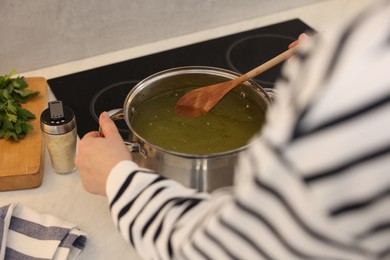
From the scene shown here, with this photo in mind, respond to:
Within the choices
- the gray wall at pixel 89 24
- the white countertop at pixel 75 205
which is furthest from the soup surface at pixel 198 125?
the gray wall at pixel 89 24

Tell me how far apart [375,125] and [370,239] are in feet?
0.32

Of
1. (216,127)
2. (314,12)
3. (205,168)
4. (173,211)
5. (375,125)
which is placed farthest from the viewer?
(314,12)

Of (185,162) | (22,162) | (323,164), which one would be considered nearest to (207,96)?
(185,162)

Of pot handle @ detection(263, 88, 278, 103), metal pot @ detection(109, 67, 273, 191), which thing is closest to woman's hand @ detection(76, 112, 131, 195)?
metal pot @ detection(109, 67, 273, 191)

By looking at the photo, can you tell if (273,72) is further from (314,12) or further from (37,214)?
(37,214)

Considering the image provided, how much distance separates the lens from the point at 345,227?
0.36 m

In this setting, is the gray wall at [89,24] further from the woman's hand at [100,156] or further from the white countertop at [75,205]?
the woman's hand at [100,156]

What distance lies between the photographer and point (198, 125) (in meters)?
0.79

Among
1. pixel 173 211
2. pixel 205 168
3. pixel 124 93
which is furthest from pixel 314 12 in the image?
pixel 173 211

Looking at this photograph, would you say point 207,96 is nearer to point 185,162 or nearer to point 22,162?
point 185,162

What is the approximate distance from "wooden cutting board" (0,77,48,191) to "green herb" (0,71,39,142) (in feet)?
0.05

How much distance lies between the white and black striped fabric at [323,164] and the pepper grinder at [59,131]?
16.3 inches

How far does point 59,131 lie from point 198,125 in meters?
0.21

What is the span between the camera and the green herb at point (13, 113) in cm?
84
